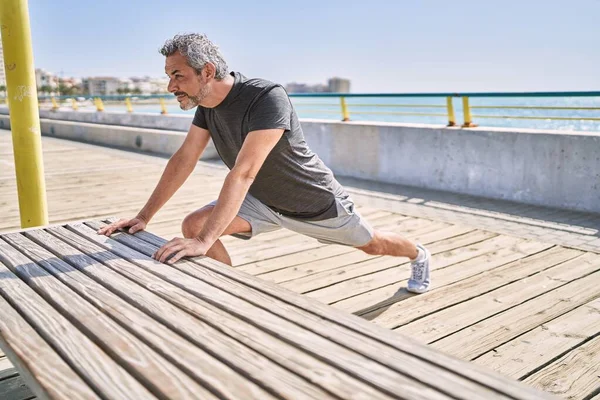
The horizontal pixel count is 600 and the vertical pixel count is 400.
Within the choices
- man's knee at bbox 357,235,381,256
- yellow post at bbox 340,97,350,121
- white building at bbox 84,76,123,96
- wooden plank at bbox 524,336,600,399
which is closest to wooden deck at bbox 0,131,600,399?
wooden plank at bbox 524,336,600,399

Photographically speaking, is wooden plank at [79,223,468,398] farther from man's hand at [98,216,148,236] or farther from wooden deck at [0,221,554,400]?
man's hand at [98,216,148,236]

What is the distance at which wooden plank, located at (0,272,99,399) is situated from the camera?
1.32 metres

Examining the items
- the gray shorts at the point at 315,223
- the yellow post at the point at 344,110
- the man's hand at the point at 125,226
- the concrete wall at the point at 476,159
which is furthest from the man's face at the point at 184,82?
the yellow post at the point at 344,110

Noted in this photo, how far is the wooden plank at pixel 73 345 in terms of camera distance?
1.32 m

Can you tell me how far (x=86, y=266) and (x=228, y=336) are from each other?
2.99ft

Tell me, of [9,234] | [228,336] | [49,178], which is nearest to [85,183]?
[49,178]

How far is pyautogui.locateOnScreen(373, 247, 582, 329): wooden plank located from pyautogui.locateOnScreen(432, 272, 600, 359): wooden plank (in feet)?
0.97

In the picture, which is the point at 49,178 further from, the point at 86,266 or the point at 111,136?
the point at 86,266

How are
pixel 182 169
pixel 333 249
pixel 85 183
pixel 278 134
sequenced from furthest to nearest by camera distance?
1. pixel 85 183
2. pixel 333 249
3. pixel 182 169
4. pixel 278 134

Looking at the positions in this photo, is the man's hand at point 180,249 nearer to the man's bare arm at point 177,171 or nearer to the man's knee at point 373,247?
the man's bare arm at point 177,171

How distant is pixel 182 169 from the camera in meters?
3.06

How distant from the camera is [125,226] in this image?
2861 millimetres

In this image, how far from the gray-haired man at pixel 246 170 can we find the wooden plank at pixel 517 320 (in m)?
0.68

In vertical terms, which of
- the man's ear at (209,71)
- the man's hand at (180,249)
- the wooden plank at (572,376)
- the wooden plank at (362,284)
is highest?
the man's ear at (209,71)
